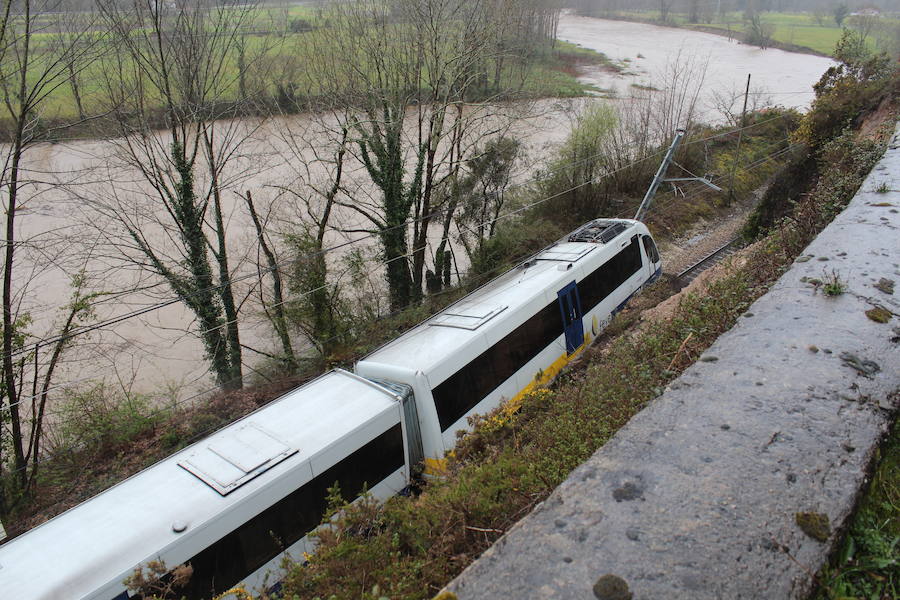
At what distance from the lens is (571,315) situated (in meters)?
10.6

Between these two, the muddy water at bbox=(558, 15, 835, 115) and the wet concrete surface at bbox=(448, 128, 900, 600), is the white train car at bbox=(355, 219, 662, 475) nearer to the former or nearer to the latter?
the wet concrete surface at bbox=(448, 128, 900, 600)

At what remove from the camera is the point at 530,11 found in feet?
84.3

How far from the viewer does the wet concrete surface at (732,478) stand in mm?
2416

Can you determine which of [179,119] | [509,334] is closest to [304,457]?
[509,334]

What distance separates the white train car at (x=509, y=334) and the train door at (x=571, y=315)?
18mm

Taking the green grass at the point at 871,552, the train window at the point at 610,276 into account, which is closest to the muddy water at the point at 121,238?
the train window at the point at 610,276

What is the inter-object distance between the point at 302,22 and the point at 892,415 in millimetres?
20482

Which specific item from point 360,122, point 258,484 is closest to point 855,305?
point 258,484

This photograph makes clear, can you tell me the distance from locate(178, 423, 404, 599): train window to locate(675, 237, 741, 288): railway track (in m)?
11.5

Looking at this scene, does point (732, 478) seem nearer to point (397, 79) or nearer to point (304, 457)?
point (304, 457)

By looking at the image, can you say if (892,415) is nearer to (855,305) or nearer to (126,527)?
(855,305)

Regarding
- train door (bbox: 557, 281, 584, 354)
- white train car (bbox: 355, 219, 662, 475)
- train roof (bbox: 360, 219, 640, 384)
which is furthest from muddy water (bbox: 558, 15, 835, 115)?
train door (bbox: 557, 281, 584, 354)

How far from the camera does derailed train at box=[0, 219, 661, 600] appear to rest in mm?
5566

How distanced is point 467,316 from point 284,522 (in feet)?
14.1
